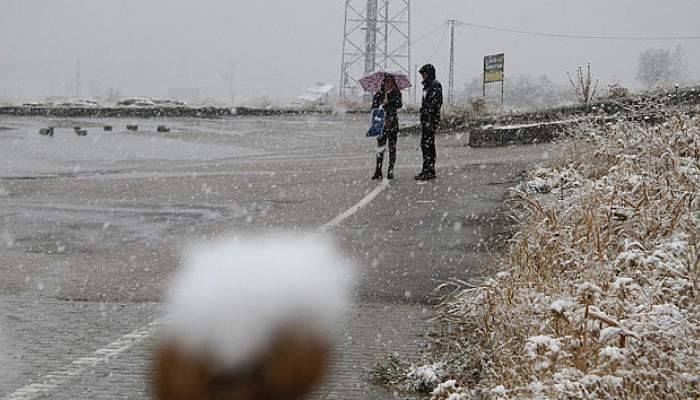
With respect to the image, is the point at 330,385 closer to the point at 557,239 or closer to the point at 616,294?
the point at 616,294

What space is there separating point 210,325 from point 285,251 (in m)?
0.16

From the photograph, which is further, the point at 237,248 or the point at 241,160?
the point at 241,160

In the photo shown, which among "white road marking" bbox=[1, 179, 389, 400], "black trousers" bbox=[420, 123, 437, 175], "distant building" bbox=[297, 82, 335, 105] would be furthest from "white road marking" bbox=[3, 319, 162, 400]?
"distant building" bbox=[297, 82, 335, 105]

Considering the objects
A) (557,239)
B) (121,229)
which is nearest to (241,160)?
(121,229)

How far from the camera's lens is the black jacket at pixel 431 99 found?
1541 cm

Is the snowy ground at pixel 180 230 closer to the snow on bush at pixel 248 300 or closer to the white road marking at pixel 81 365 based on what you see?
the white road marking at pixel 81 365

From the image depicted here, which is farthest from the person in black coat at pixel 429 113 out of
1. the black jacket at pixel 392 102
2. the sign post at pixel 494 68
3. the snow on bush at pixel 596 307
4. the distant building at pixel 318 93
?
the distant building at pixel 318 93

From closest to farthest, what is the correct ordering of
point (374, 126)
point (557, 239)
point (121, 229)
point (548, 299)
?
1. point (548, 299)
2. point (557, 239)
3. point (121, 229)
4. point (374, 126)

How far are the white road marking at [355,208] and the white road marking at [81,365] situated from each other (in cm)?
450

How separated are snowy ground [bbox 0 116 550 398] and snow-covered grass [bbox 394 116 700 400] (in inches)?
27.0

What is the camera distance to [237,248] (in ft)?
2.26

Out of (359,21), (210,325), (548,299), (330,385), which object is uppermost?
(359,21)

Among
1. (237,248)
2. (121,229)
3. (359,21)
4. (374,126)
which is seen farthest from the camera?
(359,21)

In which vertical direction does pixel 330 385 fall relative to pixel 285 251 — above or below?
below
